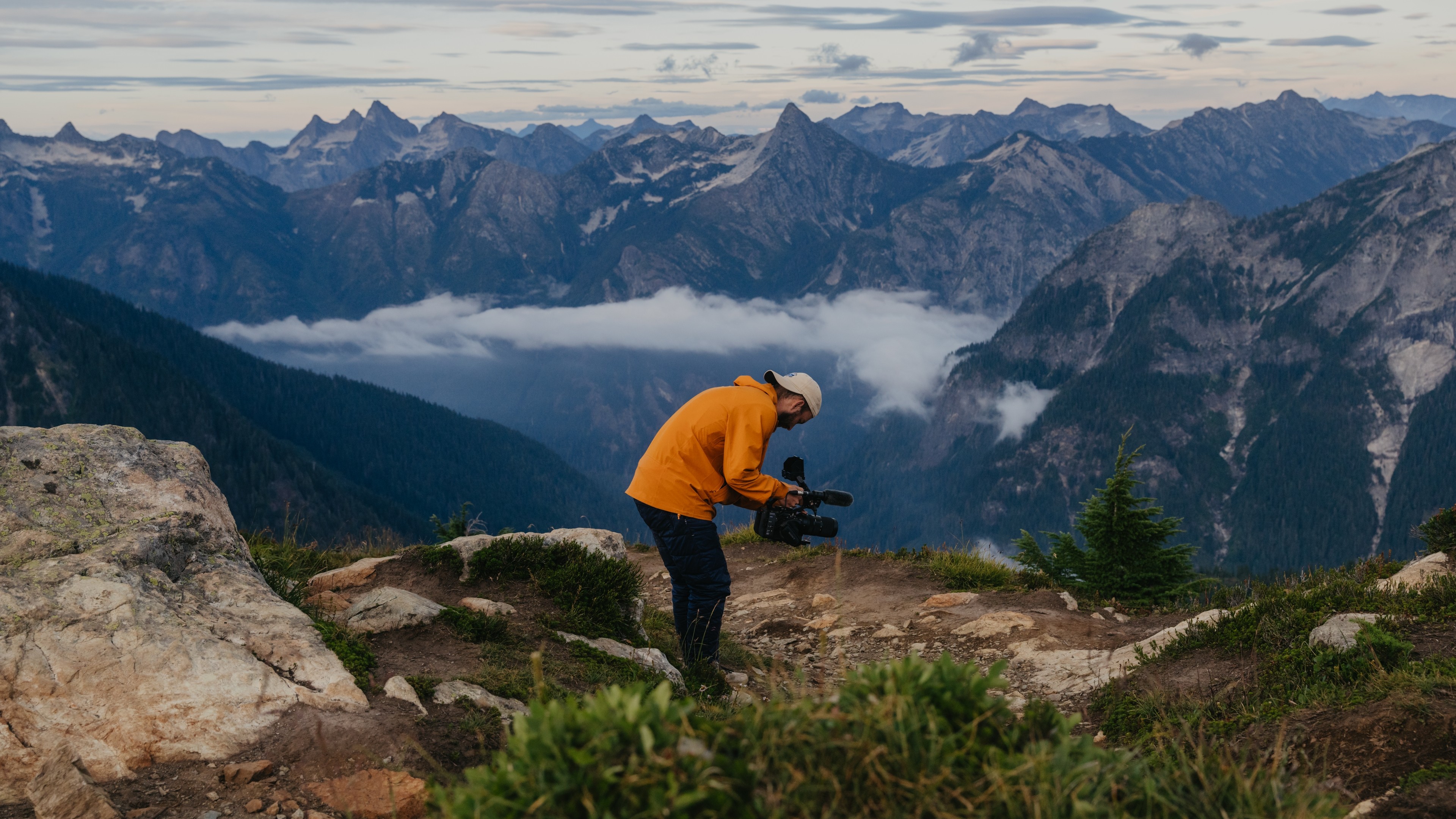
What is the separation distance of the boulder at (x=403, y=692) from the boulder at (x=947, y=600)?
7485 millimetres

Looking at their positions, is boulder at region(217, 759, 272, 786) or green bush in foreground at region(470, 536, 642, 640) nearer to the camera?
boulder at region(217, 759, 272, 786)

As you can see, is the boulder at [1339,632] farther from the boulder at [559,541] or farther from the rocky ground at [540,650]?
the boulder at [559,541]

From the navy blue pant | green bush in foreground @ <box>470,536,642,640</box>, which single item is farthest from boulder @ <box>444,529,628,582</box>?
the navy blue pant

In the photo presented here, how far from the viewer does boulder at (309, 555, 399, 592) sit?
33.9ft

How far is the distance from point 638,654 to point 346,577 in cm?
418

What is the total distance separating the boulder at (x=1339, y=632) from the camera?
23.6 feet

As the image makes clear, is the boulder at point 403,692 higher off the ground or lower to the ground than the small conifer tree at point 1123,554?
higher

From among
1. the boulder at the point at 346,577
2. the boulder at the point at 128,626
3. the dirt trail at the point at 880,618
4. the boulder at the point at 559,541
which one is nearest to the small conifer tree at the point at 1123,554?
the dirt trail at the point at 880,618

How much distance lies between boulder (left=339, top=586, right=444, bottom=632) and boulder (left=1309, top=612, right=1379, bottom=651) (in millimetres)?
7832

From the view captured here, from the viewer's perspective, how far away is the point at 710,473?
28.2ft

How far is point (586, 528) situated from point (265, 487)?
167 m

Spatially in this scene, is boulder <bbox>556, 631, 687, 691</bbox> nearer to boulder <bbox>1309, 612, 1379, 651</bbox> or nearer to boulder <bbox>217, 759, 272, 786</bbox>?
boulder <bbox>217, 759, 272, 786</bbox>

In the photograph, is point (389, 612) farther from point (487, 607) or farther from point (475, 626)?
point (487, 607)

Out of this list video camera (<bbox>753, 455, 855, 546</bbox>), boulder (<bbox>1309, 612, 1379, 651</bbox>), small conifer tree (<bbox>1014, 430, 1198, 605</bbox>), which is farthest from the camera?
small conifer tree (<bbox>1014, 430, 1198, 605</bbox>)
